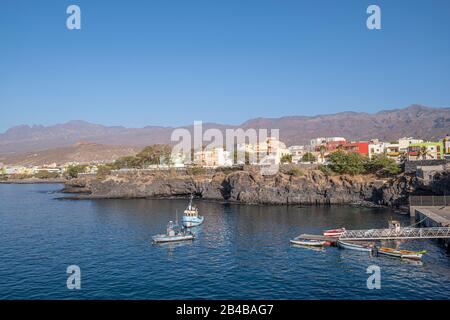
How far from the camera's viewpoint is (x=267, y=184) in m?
96.3

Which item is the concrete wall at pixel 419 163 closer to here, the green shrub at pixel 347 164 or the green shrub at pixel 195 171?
the green shrub at pixel 347 164

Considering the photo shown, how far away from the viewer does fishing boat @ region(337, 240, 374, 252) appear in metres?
45.1

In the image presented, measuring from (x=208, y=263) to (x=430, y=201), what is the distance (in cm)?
4533

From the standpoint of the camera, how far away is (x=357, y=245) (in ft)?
150

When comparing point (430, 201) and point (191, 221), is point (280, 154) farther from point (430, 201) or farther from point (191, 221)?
point (191, 221)

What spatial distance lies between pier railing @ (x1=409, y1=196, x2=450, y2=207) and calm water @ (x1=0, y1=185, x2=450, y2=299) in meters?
4.50

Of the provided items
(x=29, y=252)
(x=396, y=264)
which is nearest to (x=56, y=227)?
(x=29, y=252)

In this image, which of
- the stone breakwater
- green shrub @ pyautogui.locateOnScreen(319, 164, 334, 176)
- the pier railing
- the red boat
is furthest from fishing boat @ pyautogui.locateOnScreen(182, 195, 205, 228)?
green shrub @ pyautogui.locateOnScreen(319, 164, 334, 176)

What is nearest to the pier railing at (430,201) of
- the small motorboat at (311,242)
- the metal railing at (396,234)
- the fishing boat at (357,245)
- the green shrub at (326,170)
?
the metal railing at (396,234)

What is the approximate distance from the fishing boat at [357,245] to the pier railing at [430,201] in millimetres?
25841
